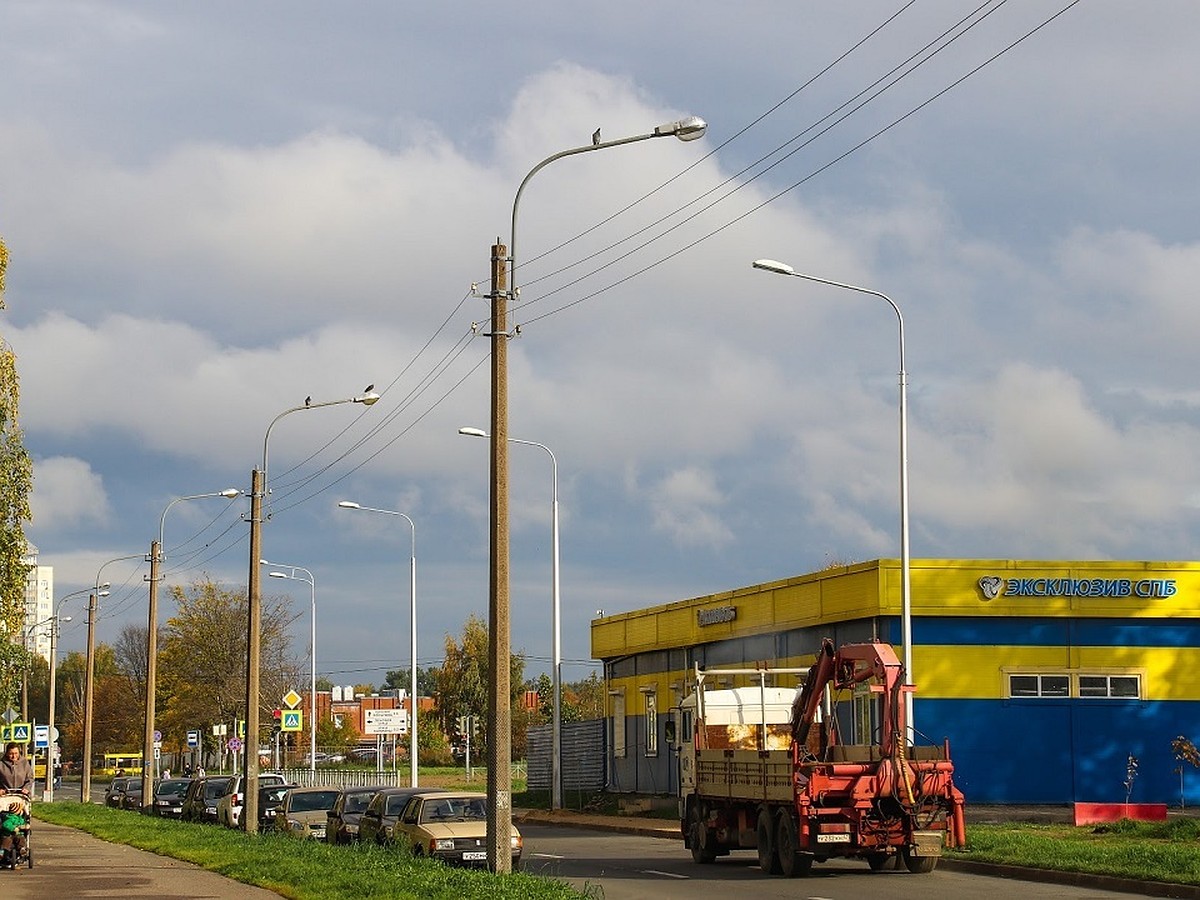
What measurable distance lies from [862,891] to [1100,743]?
1933 centimetres

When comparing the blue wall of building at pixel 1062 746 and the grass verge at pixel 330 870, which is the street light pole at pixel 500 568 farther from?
the blue wall of building at pixel 1062 746

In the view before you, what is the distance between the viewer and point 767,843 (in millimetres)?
25391

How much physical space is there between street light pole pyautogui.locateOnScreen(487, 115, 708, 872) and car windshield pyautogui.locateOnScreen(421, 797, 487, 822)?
16.0 ft

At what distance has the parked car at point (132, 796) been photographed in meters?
61.0

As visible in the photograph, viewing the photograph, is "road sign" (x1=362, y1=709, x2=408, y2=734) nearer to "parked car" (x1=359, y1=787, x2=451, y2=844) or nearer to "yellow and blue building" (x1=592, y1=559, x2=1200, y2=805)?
"yellow and blue building" (x1=592, y1=559, x2=1200, y2=805)

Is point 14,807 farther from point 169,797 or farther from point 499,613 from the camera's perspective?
point 169,797

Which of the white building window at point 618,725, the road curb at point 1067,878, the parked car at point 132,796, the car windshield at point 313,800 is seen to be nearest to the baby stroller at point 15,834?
the car windshield at point 313,800

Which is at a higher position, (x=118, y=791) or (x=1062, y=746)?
(x=1062, y=746)

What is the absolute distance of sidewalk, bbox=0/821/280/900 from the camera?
67.2 ft

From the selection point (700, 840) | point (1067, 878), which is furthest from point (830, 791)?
point (700, 840)

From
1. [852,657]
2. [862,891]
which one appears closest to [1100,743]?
[852,657]

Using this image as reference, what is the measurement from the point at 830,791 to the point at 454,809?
557 centimetres

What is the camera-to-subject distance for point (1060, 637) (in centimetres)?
3978

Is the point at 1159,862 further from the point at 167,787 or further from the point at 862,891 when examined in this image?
the point at 167,787
